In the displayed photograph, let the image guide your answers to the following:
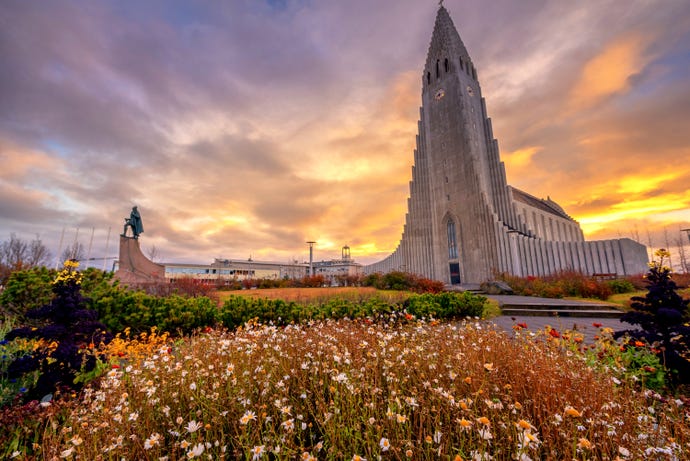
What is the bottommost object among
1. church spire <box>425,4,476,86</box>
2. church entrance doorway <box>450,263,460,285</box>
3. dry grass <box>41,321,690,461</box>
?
dry grass <box>41,321,690,461</box>

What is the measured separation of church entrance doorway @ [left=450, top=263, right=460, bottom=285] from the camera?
1336 inches

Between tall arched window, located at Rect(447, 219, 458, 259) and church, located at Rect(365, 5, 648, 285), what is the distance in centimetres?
12

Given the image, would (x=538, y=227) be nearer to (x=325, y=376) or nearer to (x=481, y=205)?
(x=481, y=205)

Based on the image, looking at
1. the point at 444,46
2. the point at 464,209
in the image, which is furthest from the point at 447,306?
the point at 444,46

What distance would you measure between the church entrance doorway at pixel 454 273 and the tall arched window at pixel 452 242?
1.07 m

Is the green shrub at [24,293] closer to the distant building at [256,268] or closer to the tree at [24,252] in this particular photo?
the tree at [24,252]

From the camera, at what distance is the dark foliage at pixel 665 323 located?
3.76 meters

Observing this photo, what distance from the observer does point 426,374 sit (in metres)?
2.86

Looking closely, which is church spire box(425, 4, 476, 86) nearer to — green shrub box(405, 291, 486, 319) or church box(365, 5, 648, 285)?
church box(365, 5, 648, 285)

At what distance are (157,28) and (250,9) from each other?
10.8ft

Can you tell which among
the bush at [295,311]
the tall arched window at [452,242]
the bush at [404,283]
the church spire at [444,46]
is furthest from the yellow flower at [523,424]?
the church spire at [444,46]

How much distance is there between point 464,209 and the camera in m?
33.1

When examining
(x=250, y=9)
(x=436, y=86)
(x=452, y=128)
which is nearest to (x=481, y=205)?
(x=452, y=128)

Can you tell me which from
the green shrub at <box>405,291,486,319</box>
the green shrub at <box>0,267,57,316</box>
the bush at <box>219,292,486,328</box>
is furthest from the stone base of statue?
the green shrub at <box>405,291,486,319</box>
